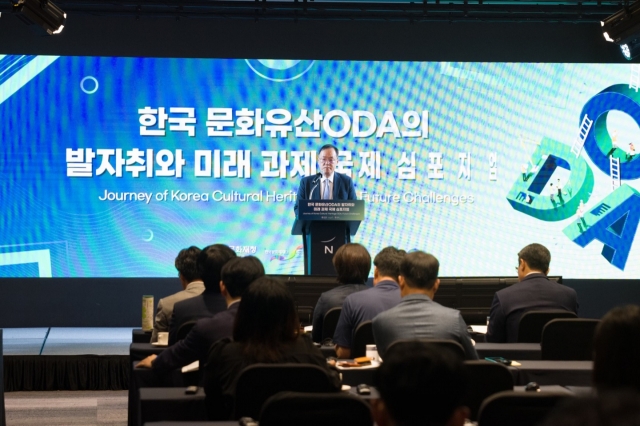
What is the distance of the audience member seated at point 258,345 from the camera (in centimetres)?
283

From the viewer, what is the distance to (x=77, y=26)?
9.28m

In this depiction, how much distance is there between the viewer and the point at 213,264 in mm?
4094

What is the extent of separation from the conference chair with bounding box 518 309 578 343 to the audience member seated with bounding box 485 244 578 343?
0.46 ft

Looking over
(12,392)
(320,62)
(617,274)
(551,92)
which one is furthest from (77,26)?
(617,274)

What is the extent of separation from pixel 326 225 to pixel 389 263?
2.75 meters

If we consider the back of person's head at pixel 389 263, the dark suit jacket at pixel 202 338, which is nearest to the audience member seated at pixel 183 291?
the back of person's head at pixel 389 263

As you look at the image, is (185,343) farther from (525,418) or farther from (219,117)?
(219,117)

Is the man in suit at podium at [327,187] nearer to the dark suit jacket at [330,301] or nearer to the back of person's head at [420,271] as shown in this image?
the dark suit jacket at [330,301]

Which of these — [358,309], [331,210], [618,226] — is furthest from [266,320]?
[618,226]

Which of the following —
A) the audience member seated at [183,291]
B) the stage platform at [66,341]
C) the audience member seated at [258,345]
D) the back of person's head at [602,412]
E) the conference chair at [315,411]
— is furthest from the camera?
the stage platform at [66,341]

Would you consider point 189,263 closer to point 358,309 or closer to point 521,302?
point 358,309

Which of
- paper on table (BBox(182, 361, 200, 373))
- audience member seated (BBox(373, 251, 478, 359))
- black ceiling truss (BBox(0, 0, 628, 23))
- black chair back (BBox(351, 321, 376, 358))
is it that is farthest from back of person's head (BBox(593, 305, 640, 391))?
black ceiling truss (BBox(0, 0, 628, 23))

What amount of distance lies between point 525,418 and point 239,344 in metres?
1.04

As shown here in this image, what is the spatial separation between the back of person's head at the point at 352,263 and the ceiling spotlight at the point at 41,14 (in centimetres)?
393
